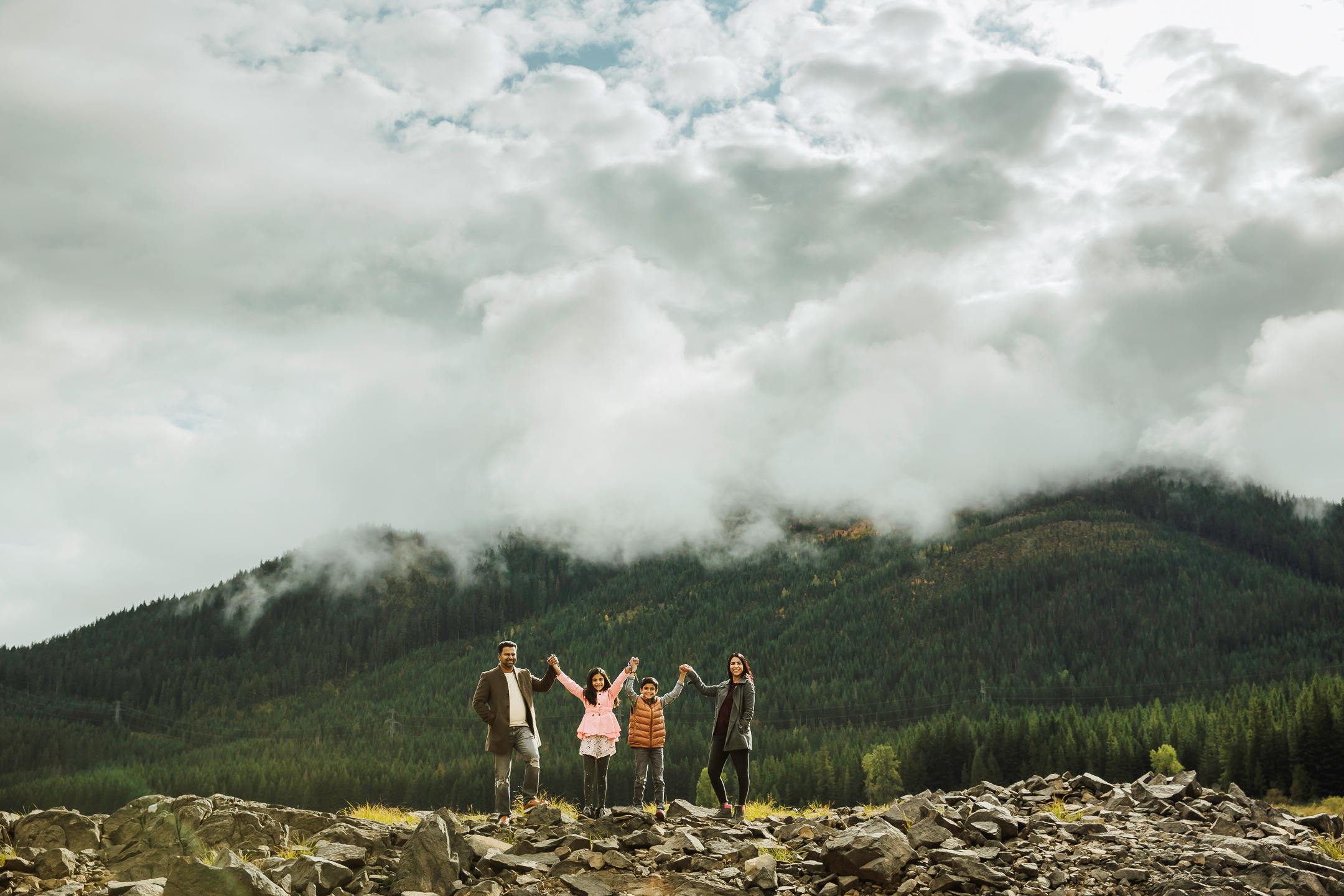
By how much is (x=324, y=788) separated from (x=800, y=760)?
4777cm

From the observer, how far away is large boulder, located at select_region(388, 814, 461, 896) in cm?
1438

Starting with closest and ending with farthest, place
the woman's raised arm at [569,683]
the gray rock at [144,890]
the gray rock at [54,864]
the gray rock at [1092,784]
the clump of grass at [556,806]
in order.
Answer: the gray rock at [144,890]
the gray rock at [54,864]
the woman's raised arm at [569,683]
the clump of grass at [556,806]
the gray rock at [1092,784]

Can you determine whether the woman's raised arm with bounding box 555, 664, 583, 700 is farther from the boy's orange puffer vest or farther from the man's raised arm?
the boy's orange puffer vest

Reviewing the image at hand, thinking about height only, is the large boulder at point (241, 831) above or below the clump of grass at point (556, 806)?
above

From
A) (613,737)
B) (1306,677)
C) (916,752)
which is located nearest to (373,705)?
(916,752)

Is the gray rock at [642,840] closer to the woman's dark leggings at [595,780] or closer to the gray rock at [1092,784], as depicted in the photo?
the woman's dark leggings at [595,780]

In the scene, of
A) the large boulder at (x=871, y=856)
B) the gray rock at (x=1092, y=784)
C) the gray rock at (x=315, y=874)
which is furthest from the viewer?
the gray rock at (x=1092, y=784)

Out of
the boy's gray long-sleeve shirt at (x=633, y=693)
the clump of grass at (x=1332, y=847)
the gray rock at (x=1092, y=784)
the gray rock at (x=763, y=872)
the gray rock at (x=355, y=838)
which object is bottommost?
the clump of grass at (x=1332, y=847)

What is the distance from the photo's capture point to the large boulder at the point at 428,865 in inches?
566

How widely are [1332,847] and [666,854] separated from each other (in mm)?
13412

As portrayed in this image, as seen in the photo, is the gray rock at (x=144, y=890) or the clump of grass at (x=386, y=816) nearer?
the gray rock at (x=144, y=890)

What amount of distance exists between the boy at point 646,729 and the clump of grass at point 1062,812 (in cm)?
850

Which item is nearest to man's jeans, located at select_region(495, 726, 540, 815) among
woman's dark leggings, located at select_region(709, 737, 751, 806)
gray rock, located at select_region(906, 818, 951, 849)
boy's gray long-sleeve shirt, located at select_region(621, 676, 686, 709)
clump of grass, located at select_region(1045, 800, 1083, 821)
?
boy's gray long-sleeve shirt, located at select_region(621, 676, 686, 709)

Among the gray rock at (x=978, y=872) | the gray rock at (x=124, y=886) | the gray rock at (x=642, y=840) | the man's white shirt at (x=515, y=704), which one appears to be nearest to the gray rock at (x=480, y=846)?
the gray rock at (x=642, y=840)
